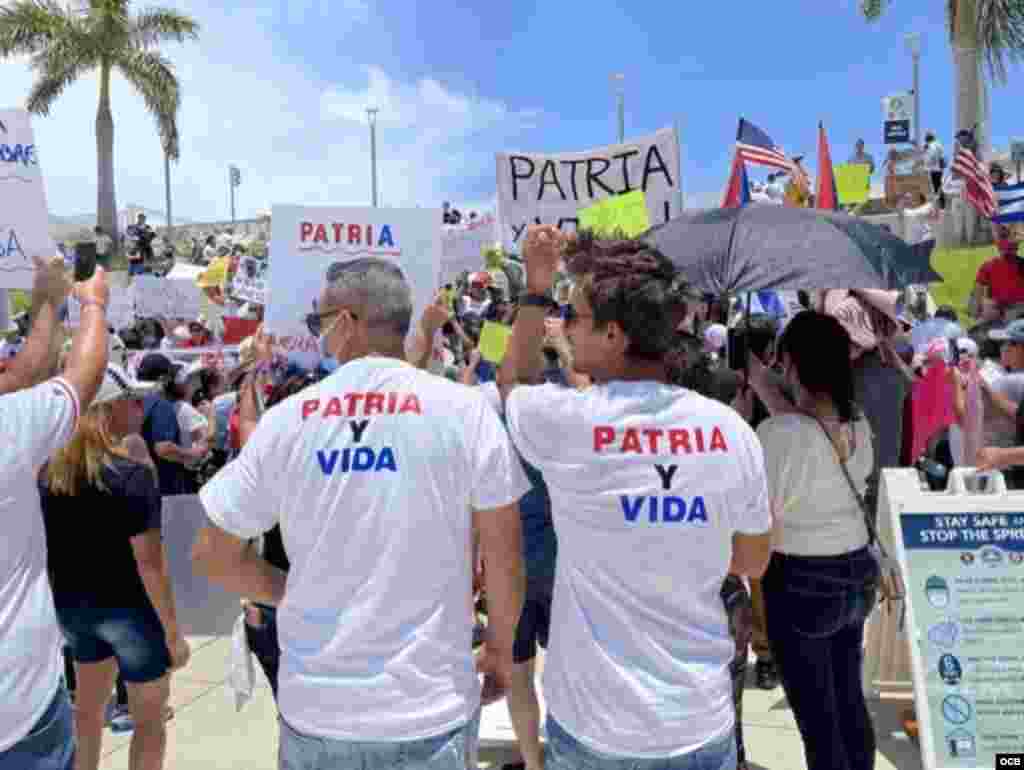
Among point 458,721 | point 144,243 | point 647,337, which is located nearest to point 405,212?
point 647,337

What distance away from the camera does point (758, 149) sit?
18.5 feet

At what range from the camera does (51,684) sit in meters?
2.42

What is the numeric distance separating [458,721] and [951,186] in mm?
19271

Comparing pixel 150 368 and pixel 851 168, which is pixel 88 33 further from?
pixel 851 168

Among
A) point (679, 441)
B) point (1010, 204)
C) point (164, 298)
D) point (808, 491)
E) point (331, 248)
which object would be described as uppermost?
point (1010, 204)

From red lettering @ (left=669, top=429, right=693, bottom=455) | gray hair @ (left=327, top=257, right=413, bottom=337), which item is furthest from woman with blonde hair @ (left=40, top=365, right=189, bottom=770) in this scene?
red lettering @ (left=669, top=429, right=693, bottom=455)

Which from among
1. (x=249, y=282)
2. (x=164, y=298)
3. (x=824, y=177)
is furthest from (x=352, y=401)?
(x=164, y=298)

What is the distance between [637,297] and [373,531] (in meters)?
0.77

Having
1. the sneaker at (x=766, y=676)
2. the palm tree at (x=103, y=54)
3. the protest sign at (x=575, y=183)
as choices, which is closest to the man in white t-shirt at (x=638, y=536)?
the protest sign at (x=575, y=183)

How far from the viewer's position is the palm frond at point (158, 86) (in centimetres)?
2705

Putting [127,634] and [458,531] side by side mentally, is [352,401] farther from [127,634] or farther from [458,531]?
[127,634]

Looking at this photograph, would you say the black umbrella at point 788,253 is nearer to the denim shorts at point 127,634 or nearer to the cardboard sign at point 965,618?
the cardboard sign at point 965,618

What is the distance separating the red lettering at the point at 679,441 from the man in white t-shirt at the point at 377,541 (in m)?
0.36

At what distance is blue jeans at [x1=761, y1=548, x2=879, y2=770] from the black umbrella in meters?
0.90
